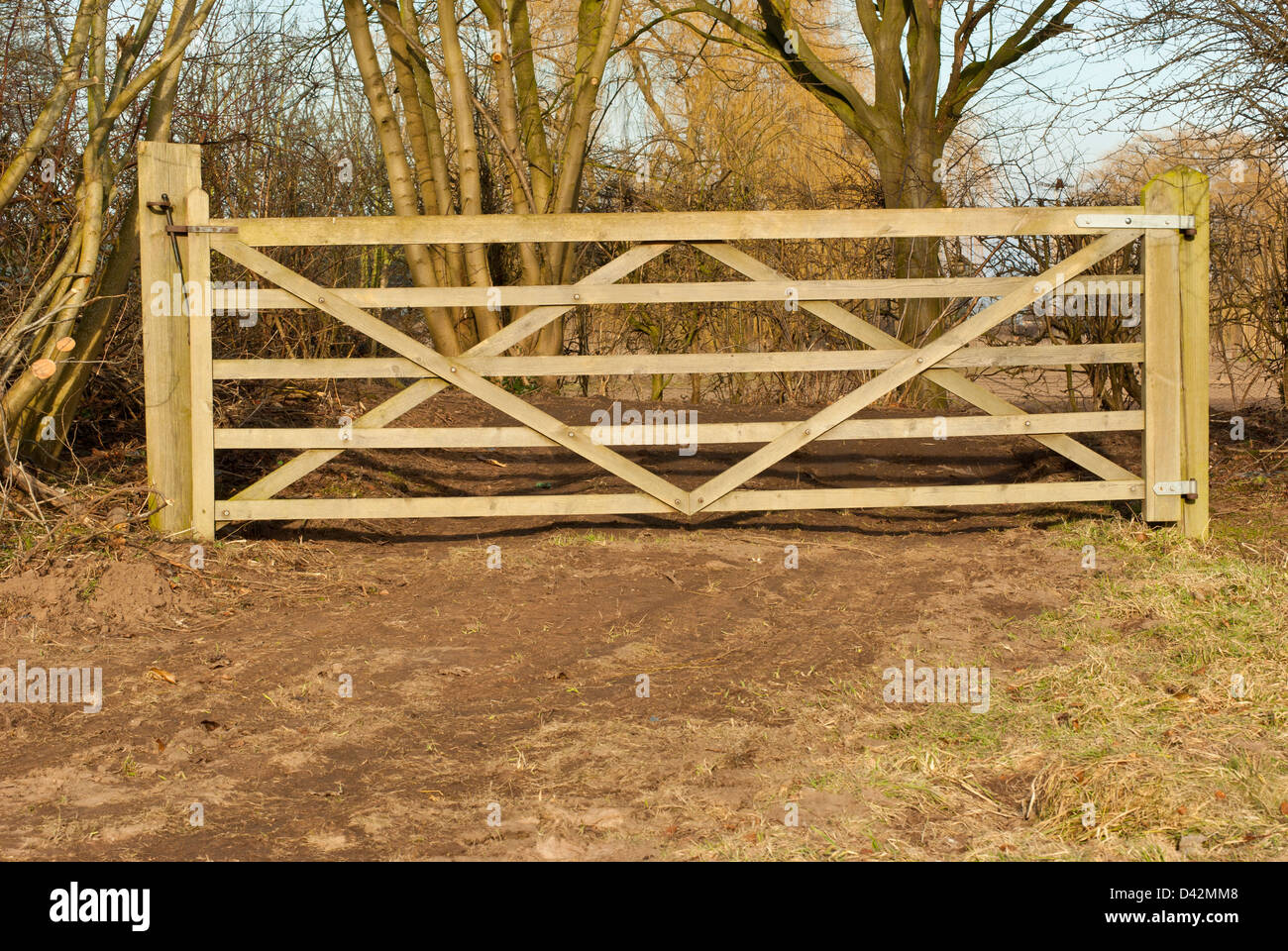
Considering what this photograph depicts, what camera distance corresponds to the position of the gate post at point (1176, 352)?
6.50 m

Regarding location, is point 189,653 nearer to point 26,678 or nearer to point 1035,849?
point 26,678

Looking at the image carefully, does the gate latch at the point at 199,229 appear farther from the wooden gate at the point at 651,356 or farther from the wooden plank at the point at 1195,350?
the wooden plank at the point at 1195,350

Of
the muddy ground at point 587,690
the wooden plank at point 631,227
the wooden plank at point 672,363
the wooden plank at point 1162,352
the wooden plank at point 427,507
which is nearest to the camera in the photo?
the muddy ground at point 587,690

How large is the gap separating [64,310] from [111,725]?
115 inches

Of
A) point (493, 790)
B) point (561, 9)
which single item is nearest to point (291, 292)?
point (493, 790)

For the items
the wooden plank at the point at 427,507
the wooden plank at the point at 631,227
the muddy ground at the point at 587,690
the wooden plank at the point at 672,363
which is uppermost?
the wooden plank at the point at 631,227

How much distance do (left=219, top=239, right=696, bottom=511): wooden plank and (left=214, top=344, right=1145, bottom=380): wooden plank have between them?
8 cm

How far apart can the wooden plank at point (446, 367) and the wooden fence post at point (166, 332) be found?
33cm

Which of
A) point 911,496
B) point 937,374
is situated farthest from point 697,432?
point 937,374

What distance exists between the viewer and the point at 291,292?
630cm

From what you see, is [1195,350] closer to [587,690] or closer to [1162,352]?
[1162,352]

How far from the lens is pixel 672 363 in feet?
21.1

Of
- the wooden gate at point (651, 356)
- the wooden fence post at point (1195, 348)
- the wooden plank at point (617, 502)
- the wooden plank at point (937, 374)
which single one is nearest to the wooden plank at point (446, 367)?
the wooden gate at point (651, 356)

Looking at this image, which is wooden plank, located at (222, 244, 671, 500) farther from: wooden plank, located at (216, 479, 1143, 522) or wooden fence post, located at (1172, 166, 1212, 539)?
wooden fence post, located at (1172, 166, 1212, 539)
